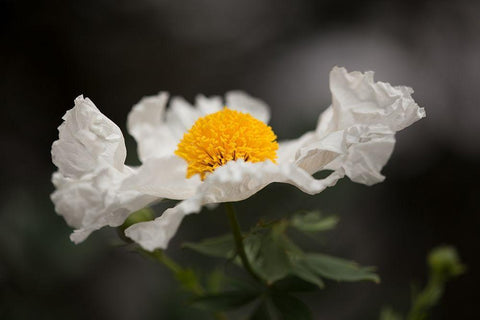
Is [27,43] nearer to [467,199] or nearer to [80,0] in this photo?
[80,0]

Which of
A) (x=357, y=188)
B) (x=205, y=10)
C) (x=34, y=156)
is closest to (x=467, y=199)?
(x=357, y=188)

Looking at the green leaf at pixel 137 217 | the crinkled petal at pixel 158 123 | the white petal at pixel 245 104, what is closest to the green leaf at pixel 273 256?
the green leaf at pixel 137 217

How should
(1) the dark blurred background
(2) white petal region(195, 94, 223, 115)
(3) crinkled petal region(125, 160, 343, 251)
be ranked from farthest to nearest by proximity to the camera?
(1) the dark blurred background < (2) white petal region(195, 94, 223, 115) < (3) crinkled petal region(125, 160, 343, 251)

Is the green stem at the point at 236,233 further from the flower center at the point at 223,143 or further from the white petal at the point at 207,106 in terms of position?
the white petal at the point at 207,106

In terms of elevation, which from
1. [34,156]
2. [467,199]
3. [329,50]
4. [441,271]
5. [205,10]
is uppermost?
[205,10]

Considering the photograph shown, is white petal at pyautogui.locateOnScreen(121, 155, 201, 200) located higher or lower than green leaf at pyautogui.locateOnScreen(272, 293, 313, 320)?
higher

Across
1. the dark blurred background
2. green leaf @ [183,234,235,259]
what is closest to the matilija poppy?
green leaf @ [183,234,235,259]

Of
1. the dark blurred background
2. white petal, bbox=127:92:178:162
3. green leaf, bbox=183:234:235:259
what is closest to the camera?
green leaf, bbox=183:234:235:259

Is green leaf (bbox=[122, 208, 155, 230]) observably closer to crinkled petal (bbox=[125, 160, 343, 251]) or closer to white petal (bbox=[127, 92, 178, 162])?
crinkled petal (bbox=[125, 160, 343, 251])

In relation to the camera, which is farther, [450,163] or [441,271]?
[450,163]
